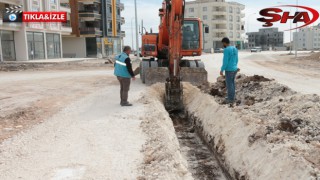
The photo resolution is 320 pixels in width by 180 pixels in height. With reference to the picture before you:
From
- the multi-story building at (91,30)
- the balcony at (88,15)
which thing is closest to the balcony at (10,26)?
the multi-story building at (91,30)

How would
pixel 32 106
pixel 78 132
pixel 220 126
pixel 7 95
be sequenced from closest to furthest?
pixel 78 132 → pixel 220 126 → pixel 32 106 → pixel 7 95

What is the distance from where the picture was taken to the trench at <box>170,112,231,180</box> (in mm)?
6457

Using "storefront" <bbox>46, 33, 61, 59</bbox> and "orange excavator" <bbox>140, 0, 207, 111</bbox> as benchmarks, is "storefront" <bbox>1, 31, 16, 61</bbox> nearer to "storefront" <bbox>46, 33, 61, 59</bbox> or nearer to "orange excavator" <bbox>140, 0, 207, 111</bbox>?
"storefront" <bbox>46, 33, 61, 59</bbox>

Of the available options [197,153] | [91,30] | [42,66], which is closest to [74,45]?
[91,30]

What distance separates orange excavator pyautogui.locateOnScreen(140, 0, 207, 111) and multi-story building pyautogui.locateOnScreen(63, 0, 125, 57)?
43.5 metres

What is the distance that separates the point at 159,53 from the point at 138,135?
31.8 feet

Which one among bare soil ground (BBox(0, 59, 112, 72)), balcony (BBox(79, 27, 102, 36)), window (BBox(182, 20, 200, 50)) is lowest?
bare soil ground (BBox(0, 59, 112, 72))

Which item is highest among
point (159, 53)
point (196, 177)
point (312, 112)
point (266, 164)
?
point (159, 53)

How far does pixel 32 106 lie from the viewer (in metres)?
10.3

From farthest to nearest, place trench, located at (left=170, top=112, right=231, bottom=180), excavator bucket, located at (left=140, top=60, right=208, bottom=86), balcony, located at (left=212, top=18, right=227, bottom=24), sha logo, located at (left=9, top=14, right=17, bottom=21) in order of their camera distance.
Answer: balcony, located at (left=212, top=18, right=227, bottom=24) → sha logo, located at (left=9, top=14, right=17, bottom=21) → excavator bucket, located at (left=140, top=60, right=208, bottom=86) → trench, located at (left=170, top=112, right=231, bottom=180)

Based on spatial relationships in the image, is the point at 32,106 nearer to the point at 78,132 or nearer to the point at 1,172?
the point at 78,132

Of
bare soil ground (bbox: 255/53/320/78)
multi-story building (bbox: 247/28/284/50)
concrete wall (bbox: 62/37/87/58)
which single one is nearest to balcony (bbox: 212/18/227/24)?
multi-story building (bbox: 247/28/284/50)

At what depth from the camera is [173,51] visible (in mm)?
10688

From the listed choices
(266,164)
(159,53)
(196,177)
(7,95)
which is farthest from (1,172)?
(159,53)
